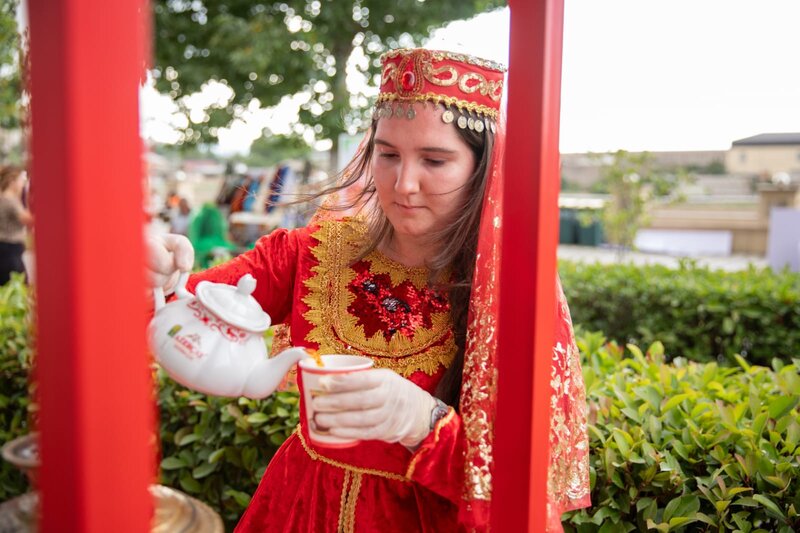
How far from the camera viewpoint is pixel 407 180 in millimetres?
1363

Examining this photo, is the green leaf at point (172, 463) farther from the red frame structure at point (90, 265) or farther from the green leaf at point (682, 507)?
the red frame structure at point (90, 265)

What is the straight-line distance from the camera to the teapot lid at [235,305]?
1.02m

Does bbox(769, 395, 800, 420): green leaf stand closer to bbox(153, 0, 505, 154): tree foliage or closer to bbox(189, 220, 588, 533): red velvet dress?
bbox(189, 220, 588, 533): red velvet dress

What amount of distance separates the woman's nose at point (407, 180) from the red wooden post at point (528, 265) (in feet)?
1.27

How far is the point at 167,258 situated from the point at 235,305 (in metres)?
0.18

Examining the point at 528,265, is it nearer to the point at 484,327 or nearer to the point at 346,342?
the point at 484,327

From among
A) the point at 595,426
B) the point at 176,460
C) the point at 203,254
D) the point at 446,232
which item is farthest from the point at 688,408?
the point at 203,254

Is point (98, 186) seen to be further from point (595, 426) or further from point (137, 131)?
point (595, 426)

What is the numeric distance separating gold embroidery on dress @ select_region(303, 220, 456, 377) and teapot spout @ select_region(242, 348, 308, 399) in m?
0.43

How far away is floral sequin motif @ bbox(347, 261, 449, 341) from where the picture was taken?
1504 mm

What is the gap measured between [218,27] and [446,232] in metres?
9.10

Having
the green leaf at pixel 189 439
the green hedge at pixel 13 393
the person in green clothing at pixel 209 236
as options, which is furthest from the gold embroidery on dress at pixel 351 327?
the person in green clothing at pixel 209 236

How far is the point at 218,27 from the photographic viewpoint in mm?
9555

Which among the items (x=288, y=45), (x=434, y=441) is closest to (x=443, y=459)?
(x=434, y=441)
